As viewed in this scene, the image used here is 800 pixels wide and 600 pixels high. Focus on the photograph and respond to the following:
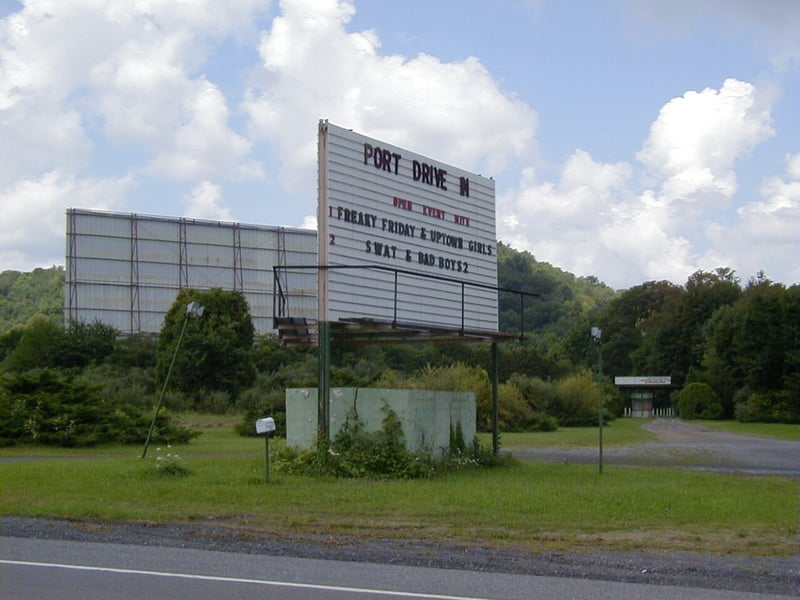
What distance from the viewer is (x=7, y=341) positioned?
7075cm

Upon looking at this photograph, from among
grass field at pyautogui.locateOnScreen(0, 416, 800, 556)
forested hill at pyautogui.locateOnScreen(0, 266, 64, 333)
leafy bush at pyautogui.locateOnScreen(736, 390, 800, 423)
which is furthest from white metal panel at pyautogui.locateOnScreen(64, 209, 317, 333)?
grass field at pyautogui.locateOnScreen(0, 416, 800, 556)

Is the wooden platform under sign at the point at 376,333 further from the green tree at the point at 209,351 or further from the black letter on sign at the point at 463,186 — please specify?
the green tree at the point at 209,351

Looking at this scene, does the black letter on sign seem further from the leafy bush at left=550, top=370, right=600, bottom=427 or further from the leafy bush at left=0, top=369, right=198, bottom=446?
the leafy bush at left=550, top=370, right=600, bottom=427

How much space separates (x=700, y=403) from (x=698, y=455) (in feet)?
155

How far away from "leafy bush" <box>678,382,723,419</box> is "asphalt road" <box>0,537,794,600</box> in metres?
69.3

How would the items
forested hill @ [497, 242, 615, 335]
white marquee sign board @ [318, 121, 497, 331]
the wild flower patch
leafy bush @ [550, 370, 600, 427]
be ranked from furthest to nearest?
1. forested hill @ [497, 242, 615, 335]
2. leafy bush @ [550, 370, 600, 427]
3. white marquee sign board @ [318, 121, 497, 331]
4. the wild flower patch

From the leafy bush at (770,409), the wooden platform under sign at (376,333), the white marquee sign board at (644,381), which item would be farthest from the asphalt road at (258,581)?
the white marquee sign board at (644,381)

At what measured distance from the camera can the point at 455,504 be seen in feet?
51.6

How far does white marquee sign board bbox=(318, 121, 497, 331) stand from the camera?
19578mm

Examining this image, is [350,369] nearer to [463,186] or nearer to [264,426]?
[463,186]

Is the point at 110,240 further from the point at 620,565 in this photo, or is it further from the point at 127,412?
the point at 620,565

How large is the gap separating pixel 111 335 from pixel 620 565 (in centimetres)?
5954

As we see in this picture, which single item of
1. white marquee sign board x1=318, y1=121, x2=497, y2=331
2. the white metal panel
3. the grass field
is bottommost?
the grass field

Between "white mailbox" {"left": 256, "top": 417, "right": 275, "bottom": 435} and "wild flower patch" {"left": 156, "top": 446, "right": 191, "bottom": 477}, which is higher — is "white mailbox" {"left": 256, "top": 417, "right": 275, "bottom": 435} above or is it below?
above
